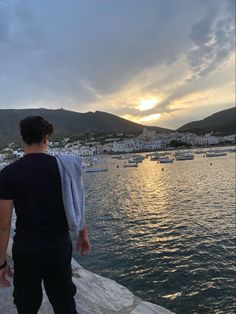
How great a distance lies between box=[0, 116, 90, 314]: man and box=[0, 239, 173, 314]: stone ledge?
6.62 ft

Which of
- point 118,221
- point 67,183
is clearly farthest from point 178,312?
point 118,221

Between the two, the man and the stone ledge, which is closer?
the man

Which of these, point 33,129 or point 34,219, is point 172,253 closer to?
point 34,219

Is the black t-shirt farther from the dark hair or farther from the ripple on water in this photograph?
the ripple on water

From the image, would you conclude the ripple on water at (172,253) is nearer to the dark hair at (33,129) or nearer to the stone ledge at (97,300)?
the stone ledge at (97,300)

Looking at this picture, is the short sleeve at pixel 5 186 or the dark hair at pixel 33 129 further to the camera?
the dark hair at pixel 33 129

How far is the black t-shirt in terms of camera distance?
3.35m

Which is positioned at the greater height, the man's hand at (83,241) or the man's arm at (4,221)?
the man's arm at (4,221)

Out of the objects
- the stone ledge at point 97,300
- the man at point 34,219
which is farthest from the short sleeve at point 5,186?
the stone ledge at point 97,300

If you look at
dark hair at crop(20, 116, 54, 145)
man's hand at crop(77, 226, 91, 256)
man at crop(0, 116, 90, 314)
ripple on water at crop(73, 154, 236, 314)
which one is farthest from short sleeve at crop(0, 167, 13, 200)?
ripple on water at crop(73, 154, 236, 314)

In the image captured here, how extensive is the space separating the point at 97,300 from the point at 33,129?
401 cm

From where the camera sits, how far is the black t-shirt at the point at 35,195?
3.35 m

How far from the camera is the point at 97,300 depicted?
6301 millimetres

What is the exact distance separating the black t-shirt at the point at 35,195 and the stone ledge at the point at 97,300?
2421 millimetres
